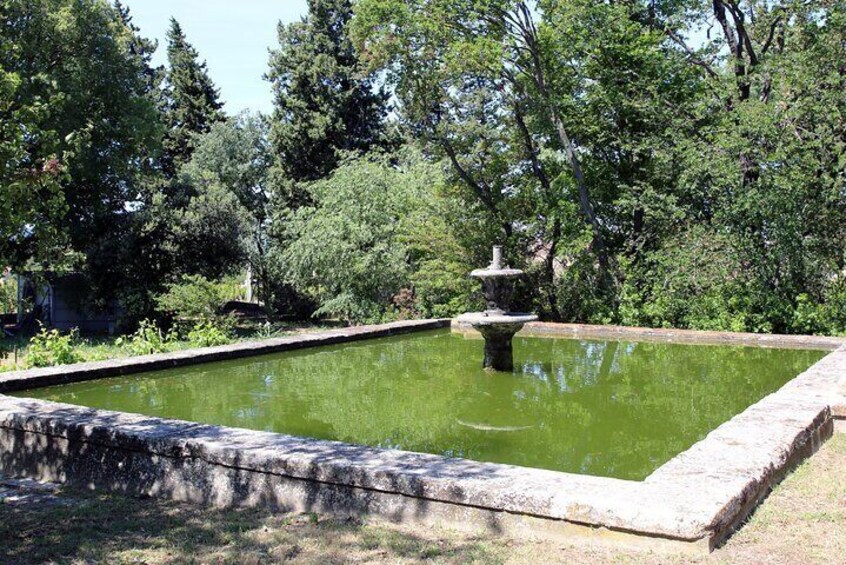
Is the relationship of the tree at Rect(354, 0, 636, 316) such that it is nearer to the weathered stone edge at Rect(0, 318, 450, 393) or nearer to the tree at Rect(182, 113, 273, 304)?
the weathered stone edge at Rect(0, 318, 450, 393)

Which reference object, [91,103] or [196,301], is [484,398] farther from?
[91,103]

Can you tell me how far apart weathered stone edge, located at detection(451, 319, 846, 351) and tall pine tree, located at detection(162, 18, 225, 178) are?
17.5m

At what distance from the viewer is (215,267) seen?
68.0ft

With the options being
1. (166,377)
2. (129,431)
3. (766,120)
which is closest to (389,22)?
(766,120)

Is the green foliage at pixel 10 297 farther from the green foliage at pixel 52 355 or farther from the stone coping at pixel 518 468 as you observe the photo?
the stone coping at pixel 518 468

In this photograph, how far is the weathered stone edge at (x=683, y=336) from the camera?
11.6 m

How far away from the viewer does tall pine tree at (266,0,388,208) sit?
86.3 feet

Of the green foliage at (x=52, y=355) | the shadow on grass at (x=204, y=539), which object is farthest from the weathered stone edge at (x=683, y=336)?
the shadow on grass at (x=204, y=539)

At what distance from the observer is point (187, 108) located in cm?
2836

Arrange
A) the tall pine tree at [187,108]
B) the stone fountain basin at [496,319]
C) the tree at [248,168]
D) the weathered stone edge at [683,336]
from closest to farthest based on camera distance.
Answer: the stone fountain basin at [496,319]
the weathered stone edge at [683,336]
the tree at [248,168]
the tall pine tree at [187,108]

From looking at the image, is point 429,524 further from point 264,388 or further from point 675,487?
point 264,388

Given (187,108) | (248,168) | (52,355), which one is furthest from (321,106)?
(52,355)

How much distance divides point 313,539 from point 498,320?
5821 millimetres

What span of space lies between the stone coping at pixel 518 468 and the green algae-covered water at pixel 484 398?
0.95 m
